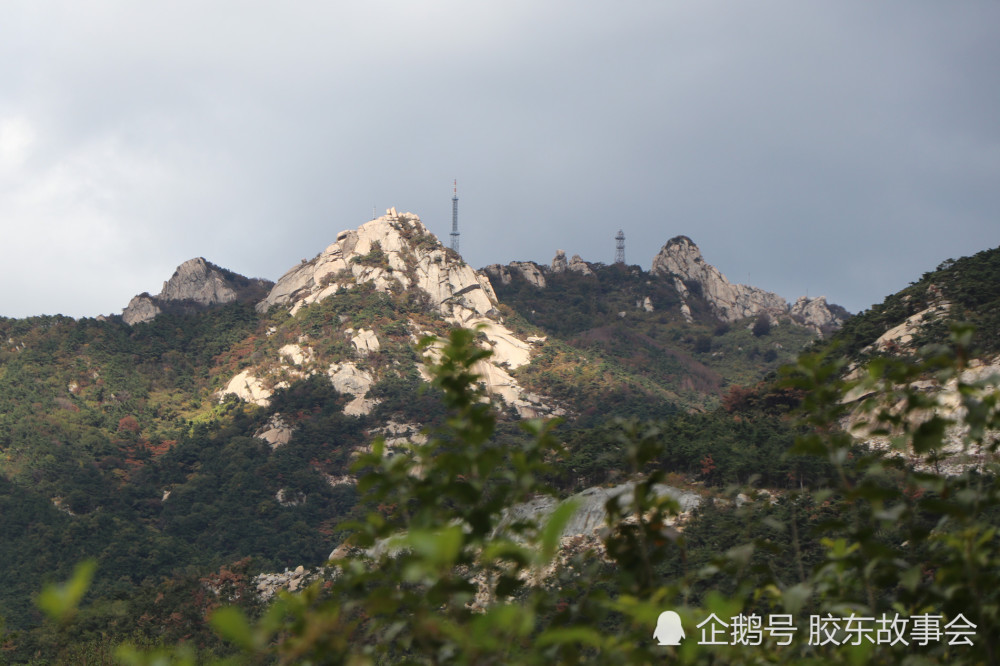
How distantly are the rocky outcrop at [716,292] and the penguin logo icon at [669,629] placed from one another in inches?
3467

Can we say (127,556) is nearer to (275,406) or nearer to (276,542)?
(276,542)

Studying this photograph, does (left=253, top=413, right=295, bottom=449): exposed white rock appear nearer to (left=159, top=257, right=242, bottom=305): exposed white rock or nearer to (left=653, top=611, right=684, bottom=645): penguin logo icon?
(left=159, top=257, right=242, bottom=305): exposed white rock

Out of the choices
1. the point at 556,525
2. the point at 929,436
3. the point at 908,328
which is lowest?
the point at 556,525

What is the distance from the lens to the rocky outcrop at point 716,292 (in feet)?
300

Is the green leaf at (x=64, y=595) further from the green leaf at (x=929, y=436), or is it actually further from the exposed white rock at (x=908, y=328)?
the exposed white rock at (x=908, y=328)

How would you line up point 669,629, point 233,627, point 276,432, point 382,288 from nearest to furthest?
point 233,627 < point 669,629 < point 276,432 < point 382,288

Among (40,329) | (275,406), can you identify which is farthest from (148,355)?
(275,406)

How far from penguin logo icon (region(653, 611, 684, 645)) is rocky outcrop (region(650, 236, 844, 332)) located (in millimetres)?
88050

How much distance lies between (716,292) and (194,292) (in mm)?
59083

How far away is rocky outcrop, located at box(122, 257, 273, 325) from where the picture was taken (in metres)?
85.5

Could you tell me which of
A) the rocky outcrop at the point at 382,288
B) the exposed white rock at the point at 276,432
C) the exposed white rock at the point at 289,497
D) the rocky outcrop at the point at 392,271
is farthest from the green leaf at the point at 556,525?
the rocky outcrop at the point at 392,271

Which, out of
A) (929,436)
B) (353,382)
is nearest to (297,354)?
(353,382)

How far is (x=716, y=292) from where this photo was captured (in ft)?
306

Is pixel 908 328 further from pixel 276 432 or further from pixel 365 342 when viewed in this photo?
pixel 365 342
